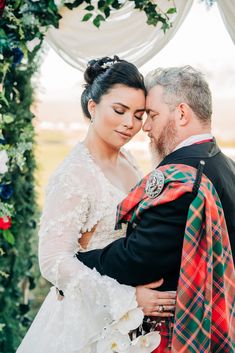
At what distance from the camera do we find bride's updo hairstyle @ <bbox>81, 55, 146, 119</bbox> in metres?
2.44

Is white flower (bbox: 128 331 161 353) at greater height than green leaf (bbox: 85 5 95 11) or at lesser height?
lesser

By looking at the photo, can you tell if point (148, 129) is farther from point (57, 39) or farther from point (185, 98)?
point (57, 39)

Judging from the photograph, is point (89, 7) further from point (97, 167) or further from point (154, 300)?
point (154, 300)

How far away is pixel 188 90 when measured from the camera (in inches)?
85.8

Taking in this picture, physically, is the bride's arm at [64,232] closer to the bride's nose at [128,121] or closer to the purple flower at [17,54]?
the bride's nose at [128,121]

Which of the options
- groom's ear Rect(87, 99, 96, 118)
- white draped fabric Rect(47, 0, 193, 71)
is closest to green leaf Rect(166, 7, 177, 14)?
white draped fabric Rect(47, 0, 193, 71)

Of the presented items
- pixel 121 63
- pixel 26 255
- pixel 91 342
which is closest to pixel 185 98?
pixel 121 63

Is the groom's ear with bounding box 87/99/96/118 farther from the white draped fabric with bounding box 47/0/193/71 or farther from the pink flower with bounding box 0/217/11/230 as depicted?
the white draped fabric with bounding box 47/0/193/71

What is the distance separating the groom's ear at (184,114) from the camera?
2164mm

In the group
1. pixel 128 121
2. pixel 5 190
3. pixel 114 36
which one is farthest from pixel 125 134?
pixel 114 36

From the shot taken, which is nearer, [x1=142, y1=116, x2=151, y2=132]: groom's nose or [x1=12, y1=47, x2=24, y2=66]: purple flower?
[x1=142, y1=116, x2=151, y2=132]: groom's nose

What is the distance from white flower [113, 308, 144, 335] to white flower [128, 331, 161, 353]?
0.06 metres

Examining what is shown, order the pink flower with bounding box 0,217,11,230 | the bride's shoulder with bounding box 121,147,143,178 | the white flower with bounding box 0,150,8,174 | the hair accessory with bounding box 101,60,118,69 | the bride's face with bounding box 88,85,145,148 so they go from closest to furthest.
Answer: the bride's face with bounding box 88,85,145,148
the hair accessory with bounding box 101,60,118,69
the bride's shoulder with bounding box 121,147,143,178
the white flower with bounding box 0,150,8,174
the pink flower with bounding box 0,217,11,230

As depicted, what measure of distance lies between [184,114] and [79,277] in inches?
27.3
